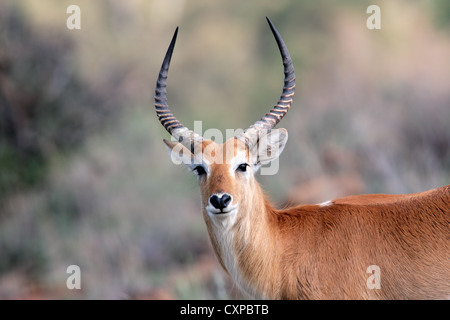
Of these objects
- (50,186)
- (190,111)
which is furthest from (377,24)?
(50,186)

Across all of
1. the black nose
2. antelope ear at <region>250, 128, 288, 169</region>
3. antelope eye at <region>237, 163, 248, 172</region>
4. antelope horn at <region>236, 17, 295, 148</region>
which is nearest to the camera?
the black nose

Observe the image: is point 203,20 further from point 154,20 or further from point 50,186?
point 50,186

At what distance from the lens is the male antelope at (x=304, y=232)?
20.9 ft

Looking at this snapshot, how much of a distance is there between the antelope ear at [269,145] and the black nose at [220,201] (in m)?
1.02

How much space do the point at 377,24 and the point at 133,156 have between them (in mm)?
10190

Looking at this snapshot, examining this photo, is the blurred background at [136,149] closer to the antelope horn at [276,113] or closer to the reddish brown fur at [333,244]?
the reddish brown fur at [333,244]

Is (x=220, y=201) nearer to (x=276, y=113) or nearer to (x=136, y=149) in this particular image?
(x=276, y=113)

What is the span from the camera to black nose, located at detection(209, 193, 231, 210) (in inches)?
249

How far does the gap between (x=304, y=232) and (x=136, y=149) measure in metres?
15.4

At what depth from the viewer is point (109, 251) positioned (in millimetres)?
15531

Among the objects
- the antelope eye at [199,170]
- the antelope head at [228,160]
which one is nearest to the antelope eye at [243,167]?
the antelope head at [228,160]

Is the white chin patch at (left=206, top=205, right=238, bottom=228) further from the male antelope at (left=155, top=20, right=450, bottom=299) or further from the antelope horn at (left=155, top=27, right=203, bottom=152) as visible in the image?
the antelope horn at (left=155, top=27, right=203, bottom=152)

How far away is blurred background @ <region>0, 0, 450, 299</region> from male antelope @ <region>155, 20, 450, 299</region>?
414 centimetres

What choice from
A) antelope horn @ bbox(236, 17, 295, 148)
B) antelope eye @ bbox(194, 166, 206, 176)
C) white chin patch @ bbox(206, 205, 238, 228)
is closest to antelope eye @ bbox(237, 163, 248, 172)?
antelope horn @ bbox(236, 17, 295, 148)
